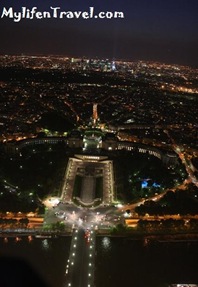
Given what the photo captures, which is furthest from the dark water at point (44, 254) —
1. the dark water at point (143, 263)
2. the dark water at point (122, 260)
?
the dark water at point (143, 263)

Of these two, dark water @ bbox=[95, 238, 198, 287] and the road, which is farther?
dark water @ bbox=[95, 238, 198, 287]

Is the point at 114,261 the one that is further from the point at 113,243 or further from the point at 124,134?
the point at 124,134

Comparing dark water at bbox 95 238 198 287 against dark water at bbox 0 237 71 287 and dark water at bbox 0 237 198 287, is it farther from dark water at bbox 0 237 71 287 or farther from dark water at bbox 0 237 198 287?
dark water at bbox 0 237 71 287

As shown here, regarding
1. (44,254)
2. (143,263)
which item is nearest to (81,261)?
(44,254)

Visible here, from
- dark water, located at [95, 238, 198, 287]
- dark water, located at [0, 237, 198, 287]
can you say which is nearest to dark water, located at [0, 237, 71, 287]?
dark water, located at [0, 237, 198, 287]

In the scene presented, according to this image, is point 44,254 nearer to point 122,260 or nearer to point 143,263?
point 122,260

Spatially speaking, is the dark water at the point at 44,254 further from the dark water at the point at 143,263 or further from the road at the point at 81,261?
the dark water at the point at 143,263

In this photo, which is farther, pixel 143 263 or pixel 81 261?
pixel 143 263
